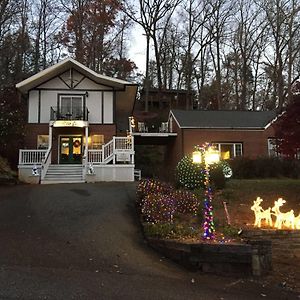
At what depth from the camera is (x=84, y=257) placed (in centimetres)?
791

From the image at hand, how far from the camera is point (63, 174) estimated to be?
2183cm

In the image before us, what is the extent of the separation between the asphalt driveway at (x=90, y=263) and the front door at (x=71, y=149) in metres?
12.7

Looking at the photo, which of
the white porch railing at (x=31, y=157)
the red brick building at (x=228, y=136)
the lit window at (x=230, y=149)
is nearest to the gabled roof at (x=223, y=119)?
the red brick building at (x=228, y=136)

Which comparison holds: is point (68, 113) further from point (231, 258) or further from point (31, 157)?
point (231, 258)

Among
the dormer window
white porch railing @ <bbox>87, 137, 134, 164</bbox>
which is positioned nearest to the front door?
the dormer window

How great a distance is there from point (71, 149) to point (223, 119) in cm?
1158

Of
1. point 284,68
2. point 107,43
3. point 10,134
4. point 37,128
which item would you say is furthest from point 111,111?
point 284,68

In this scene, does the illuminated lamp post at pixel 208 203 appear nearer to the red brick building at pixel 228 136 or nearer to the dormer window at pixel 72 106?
the dormer window at pixel 72 106

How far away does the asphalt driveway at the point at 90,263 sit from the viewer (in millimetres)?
6023

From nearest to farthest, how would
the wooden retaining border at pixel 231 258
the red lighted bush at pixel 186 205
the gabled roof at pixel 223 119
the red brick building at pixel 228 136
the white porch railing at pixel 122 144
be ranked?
the wooden retaining border at pixel 231 258 → the red lighted bush at pixel 186 205 → the white porch railing at pixel 122 144 → the red brick building at pixel 228 136 → the gabled roof at pixel 223 119

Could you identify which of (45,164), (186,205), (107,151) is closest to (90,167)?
(107,151)

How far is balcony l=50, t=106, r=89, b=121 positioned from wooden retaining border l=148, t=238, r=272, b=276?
18.2m

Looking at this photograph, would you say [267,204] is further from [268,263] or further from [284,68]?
[284,68]

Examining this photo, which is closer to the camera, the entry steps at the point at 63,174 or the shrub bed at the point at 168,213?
the shrub bed at the point at 168,213
